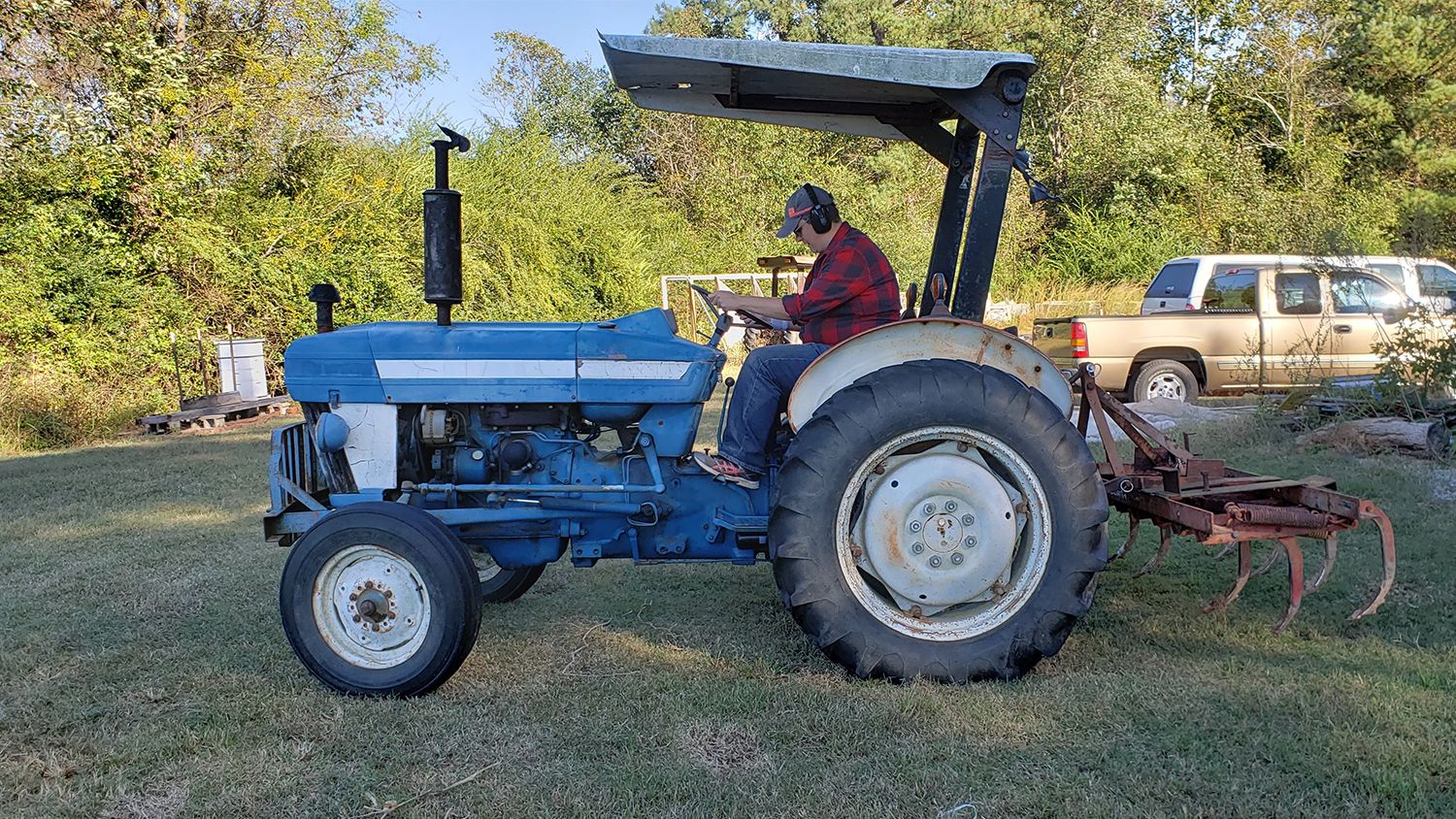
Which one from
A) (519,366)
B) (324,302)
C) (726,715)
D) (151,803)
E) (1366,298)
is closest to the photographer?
(151,803)

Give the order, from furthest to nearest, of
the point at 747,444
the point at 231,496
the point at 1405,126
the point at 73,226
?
the point at 1405,126
the point at 73,226
the point at 231,496
the point at 747,444

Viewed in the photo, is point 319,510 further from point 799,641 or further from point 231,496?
point 231,496

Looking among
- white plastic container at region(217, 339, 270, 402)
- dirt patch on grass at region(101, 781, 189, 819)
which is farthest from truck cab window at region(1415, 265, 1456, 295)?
white plastic container at region(217, 339, 270, 402)

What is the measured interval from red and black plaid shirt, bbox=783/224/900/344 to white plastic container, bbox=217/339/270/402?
10303 mm

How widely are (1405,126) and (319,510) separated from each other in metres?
28.8

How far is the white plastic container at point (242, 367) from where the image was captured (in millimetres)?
12281

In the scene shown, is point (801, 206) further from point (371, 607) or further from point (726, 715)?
point (371, 607)

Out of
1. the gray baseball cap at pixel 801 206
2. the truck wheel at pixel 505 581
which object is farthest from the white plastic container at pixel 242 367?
the gray baseball cap at pixel 801 206

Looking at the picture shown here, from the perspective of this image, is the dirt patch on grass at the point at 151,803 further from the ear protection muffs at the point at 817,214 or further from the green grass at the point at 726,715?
the ear protection muffs at the point at 817,214

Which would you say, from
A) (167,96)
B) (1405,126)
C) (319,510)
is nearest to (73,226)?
(167,96)

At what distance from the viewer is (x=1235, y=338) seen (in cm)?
1081

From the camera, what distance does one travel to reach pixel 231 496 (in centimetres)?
730

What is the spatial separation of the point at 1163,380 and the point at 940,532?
844cm

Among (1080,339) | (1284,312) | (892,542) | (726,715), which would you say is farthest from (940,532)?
(1284,312)
